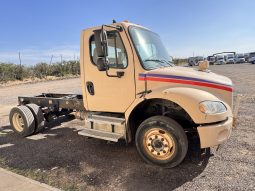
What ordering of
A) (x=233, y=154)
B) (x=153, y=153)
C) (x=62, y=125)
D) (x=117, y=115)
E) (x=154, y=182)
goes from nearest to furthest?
(x=154, y=182), (x=153, y=153), (x=233, y=154), (x=117, y=115), (x=62, y=125)

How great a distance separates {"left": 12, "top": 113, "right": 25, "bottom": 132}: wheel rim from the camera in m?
6.75

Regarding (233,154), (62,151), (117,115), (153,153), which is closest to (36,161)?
(62,151)

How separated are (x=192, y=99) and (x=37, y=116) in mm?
4371

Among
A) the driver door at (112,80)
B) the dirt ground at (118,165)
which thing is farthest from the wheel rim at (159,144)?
the driver door at (112,80)

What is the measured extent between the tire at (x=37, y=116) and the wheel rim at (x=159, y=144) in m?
3.46

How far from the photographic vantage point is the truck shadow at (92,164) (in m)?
3.96

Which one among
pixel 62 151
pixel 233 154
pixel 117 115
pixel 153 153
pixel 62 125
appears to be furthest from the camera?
pixel 62 125

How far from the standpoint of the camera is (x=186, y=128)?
4.64 m

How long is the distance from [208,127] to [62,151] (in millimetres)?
3170

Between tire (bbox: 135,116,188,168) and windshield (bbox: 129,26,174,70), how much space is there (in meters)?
1.09

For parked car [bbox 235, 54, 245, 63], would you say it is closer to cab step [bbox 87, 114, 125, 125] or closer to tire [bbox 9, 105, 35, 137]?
tire [bbox 9, 105, 35, 137]

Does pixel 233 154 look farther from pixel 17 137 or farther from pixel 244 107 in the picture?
pixel 17 137

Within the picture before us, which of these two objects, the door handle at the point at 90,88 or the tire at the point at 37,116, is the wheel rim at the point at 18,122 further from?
the door handle at the point at 90,88

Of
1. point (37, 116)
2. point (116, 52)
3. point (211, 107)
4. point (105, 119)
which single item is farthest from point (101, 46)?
point (37, 116)
